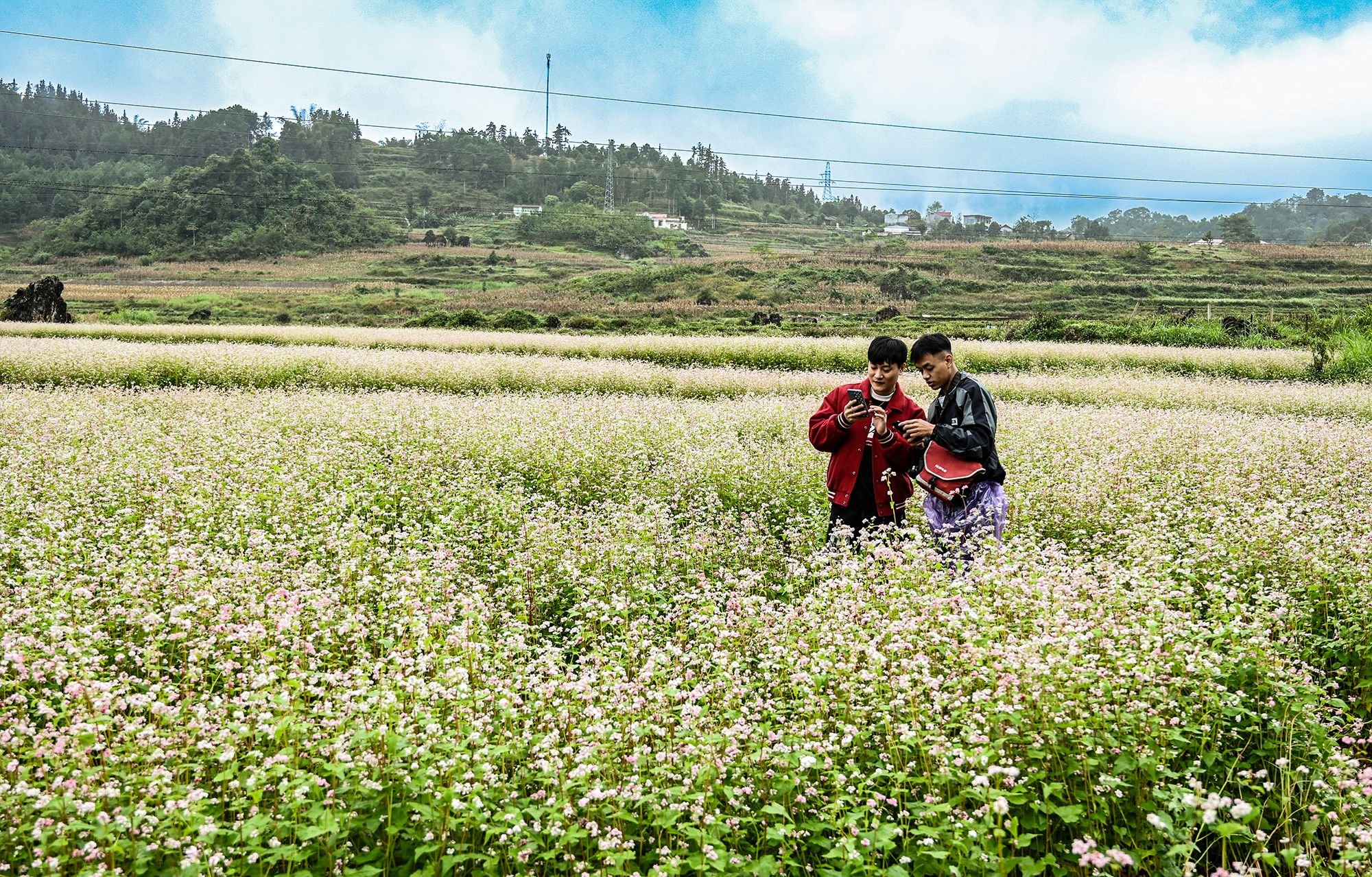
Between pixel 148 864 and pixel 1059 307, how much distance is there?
7218 centimetres

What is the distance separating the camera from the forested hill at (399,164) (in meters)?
132

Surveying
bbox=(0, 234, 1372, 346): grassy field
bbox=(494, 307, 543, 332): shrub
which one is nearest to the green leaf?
bbox=(0, 234, 1372, 346): grassy field

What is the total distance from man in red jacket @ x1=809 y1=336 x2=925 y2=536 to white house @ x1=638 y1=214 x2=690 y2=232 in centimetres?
11916

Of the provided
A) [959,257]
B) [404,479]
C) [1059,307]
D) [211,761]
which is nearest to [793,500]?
[404,479]

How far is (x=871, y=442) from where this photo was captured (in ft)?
22.1

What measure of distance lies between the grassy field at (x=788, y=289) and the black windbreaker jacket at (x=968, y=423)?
3756 centimetres

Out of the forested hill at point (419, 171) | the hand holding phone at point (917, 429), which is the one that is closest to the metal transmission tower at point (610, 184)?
the forested hill at point (419, 171)

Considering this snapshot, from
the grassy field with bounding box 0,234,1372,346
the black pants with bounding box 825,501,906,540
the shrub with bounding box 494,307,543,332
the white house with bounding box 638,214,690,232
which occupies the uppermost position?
the white house with bounding box 638,214,690,232

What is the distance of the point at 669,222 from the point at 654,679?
13175 centimetres

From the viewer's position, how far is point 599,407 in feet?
49.6

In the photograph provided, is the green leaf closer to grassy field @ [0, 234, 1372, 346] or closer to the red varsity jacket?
the red varsity jacket

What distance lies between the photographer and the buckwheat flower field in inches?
126

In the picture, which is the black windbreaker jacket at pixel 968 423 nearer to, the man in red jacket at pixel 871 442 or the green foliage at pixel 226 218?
the man in red jacket at pixel 871 442

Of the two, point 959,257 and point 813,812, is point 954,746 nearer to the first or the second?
point 813,812
